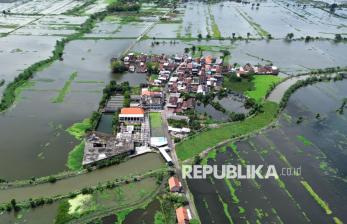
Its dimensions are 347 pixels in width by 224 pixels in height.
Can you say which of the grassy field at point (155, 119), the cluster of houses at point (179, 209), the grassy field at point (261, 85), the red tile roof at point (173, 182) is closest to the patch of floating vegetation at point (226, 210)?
the cluster of houses at point (179, 209)

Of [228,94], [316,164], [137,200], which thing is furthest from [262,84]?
[137,200]

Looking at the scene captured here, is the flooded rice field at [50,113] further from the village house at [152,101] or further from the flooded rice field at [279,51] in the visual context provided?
the flooded rice field at [279,51]

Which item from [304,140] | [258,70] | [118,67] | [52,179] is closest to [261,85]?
[258,70]

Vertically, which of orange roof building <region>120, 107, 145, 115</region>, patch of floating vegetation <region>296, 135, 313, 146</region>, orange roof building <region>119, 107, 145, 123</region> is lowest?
patch of floating vegetation <region>296, 135, 313, 146</region>

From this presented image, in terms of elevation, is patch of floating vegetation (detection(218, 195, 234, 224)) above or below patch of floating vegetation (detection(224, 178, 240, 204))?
below

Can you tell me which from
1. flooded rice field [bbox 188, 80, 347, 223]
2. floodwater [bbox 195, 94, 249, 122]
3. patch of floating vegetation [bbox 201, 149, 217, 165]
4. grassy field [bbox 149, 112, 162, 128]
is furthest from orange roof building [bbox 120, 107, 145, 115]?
flooded rice field [bbox 188, 80, 347, 223]

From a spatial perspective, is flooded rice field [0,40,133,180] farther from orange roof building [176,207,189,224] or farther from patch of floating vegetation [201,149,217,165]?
Result: patch of floating vegetation [201,149,217,165]
